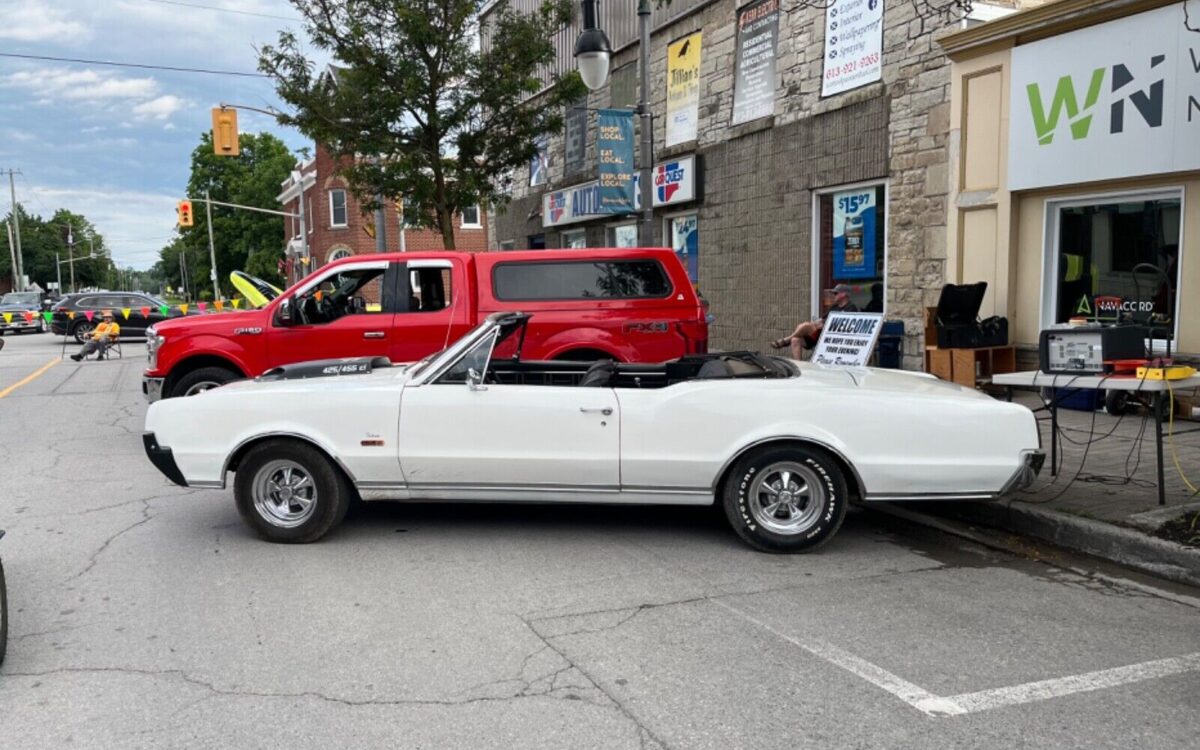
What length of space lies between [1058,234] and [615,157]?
595cm

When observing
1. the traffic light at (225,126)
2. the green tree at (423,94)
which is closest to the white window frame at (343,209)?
the traffic light at (225,126)

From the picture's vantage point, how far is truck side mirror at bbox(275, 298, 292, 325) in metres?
9.30

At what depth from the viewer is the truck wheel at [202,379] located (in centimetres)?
945

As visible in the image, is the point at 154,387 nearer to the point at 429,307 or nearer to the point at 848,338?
the point at 429,307

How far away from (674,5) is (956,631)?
14.5 meters

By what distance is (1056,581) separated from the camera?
5188 millimetres

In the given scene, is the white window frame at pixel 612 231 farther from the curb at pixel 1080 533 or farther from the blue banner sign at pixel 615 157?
the curb at pixel 1080 533

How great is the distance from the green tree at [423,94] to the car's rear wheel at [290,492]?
11232mm

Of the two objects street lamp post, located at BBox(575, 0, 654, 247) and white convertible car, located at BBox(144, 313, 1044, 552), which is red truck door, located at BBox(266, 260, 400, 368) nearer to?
white convertible car, located at BBox(144, 313, 1044, 552)

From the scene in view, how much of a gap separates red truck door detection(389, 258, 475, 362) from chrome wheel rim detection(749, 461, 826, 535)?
4.42m

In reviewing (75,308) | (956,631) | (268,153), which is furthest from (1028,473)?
(268,153)

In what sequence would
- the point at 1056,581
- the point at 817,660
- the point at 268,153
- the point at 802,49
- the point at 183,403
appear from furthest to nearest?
1. the point at 268,153
2. the point at 802,49
3. the point at 183,403
4. the point at 1056,581
5. the point at 817,660

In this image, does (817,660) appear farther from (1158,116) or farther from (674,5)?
(674,5)

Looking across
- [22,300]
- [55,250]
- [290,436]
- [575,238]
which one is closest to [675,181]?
[575,238]
